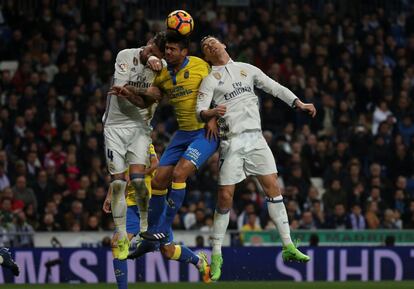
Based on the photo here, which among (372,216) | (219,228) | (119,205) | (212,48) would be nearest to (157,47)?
(212,48)

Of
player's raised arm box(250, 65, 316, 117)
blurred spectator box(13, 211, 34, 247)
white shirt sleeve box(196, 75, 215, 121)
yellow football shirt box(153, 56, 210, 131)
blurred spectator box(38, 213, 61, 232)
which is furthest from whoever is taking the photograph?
blurred spectator box(38, 213, 61, 232)

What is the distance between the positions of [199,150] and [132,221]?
66.4 inches

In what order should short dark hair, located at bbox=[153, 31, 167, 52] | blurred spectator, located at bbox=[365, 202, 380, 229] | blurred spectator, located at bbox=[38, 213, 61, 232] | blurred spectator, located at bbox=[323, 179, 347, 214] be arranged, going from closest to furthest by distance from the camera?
short dark hair, located at bbox=[153, 31, 167, 52]
blurred spectator, located at bbox=[38, 213, 61, 232]
blurred spectator, located at bbox=[365, 202, 380, 229]
blurred spectator, located at bbox=[323, 179, 347, 214]

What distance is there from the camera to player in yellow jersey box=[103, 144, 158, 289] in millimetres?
14680

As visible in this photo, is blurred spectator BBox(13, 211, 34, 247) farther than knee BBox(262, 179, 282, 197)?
Yes

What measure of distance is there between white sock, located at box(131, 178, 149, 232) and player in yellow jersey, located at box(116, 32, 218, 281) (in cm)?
11

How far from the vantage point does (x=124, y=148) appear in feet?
49.5

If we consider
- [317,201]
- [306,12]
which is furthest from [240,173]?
[306,12]

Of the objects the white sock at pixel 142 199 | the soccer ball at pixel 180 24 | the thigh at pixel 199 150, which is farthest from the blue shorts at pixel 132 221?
the soccer ball at pixel 180 24

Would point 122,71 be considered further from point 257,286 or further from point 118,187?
point 257,286

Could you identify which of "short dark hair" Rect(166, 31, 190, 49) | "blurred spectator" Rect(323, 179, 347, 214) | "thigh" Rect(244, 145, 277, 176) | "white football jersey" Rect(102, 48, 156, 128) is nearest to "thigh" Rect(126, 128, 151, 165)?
"white football jersey" Rect(102, 48, 156, 128)

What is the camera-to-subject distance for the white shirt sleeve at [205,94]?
14.9 m

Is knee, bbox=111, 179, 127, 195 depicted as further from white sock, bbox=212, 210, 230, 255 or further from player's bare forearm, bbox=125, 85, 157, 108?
white sock, bbox=212, 210, 230, 255

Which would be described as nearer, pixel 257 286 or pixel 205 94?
pixel 205 94
